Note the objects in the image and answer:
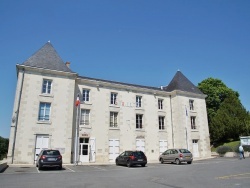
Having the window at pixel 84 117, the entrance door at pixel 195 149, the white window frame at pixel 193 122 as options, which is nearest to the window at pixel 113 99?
the window at pixel 84 117

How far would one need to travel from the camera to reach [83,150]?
20828 mm

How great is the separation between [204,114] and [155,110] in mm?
6972

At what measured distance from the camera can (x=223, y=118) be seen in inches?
1312

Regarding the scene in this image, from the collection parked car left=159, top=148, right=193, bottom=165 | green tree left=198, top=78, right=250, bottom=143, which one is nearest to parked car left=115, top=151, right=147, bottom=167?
parked car left=159, top=148, right=193, bottom=165

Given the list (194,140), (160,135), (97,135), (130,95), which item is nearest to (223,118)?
(194,140)

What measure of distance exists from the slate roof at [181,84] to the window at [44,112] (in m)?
15.6

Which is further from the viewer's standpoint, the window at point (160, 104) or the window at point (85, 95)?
the window at point (160, 104)

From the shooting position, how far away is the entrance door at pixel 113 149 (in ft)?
72.2

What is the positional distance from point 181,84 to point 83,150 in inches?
602

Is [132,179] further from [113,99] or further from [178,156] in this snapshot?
[113,99]

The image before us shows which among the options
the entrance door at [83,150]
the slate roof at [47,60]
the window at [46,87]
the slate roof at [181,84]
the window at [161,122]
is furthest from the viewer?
the slate roof at [181,84]

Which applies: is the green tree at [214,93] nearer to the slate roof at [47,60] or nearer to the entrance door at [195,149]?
the entrance door at [195,149]

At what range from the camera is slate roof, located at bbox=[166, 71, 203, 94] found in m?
28.0

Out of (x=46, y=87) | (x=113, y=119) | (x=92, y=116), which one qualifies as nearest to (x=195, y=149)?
(x=113, y=119)
